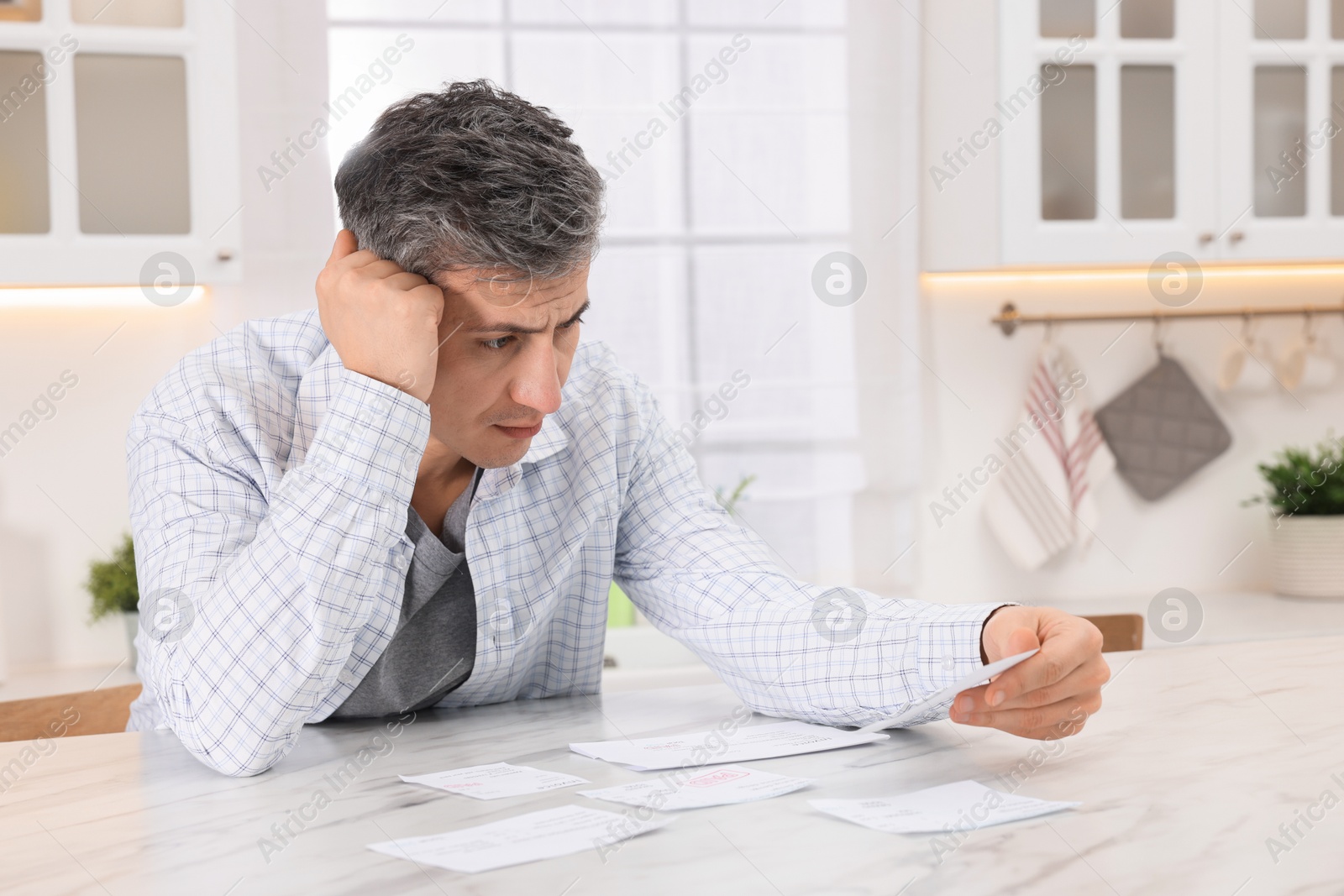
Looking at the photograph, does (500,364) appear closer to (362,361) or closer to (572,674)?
(362,361)

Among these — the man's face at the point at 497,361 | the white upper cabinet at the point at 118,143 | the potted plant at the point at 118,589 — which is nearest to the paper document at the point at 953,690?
the man's face at the point at 497,361

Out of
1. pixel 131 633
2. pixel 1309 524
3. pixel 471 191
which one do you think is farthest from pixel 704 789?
pixel 1309 524

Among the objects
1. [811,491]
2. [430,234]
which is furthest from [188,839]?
[811,491]

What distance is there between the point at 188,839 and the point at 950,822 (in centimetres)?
50

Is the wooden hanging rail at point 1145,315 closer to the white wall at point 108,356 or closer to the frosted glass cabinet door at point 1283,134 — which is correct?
the frosted glass cabinet door at point 1283,134

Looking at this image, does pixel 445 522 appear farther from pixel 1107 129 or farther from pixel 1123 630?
pixel 1107 129

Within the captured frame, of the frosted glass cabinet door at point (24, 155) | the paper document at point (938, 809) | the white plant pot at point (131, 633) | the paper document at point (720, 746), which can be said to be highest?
the frosted glass cabinet door at point (24, 155)

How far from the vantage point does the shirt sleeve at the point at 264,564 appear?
100cm

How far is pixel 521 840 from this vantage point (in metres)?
0.78

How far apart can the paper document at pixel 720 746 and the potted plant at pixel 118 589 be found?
1.54 metres

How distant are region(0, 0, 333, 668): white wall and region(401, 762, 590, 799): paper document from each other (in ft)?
5.45


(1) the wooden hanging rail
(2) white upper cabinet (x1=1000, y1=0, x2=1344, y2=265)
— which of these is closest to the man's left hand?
(2) white upper cabinet (x1=1000, y1=0, x2=1344, y2=265)

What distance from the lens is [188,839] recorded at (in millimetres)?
811

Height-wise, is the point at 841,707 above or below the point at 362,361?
below
